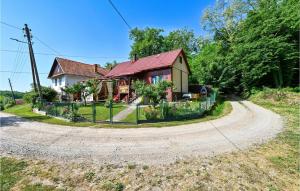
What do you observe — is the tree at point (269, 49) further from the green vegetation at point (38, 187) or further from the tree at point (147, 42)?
the green vegetation at point (38, 187)

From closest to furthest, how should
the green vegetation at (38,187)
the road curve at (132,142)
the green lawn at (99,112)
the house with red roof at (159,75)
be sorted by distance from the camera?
the green vegetation at (38,187), the road curve at (132,142), the green lawn at (99,112), the house with red roof at (159,75)

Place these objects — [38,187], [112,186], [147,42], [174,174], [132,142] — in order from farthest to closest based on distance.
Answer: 1. [147,42]
2. [132,142]
3. [174,174]
4. [112,186]
5. [38,187]

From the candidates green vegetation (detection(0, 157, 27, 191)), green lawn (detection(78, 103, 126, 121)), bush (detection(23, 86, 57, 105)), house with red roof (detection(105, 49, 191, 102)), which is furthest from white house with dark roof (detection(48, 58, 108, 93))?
green vegetation (detection(0, 157, 27, 191))

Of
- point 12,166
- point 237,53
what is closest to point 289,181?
point 12,166

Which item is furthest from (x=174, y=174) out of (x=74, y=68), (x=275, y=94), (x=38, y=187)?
(x=74, y=68)

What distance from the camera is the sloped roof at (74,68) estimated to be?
35.8 m

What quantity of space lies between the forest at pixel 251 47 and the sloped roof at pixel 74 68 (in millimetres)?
19049

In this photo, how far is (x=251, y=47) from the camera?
28.5m

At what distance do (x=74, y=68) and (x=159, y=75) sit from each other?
62.1 feet

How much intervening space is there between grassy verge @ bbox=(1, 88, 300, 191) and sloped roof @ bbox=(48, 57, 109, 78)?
31.4 meters

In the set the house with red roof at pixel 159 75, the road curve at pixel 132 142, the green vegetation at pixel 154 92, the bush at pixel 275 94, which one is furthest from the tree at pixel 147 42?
the road curve at pixel 132 142

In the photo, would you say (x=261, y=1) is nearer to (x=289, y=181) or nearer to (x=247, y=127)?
(x=247, y=127)

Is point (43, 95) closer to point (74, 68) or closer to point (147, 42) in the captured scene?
point (74, 68)

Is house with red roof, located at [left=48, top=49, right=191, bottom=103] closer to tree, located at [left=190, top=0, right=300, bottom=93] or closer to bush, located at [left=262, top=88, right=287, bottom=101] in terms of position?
tree, located at [left=190, top=0, right=300, bottom=93]
